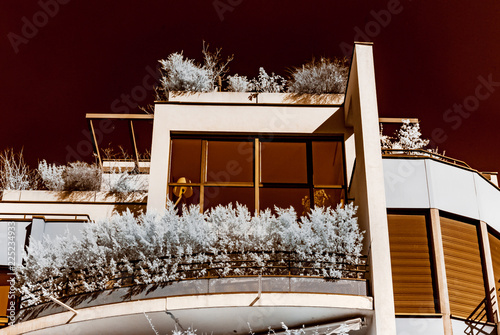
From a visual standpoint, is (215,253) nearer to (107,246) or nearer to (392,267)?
(107,246)

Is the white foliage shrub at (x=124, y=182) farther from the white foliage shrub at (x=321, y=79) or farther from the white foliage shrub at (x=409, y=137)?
the white foliage shrub at (x=409, y=137)

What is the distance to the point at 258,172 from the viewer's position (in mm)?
17047

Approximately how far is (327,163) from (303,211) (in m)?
1.46

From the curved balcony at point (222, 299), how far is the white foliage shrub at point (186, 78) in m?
5.33

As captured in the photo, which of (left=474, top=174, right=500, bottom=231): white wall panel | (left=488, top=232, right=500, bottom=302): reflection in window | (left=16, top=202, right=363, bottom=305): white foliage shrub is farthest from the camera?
(left=474, top=174, right=500, bottom=231): white wall panel

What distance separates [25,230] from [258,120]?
630 centimetres

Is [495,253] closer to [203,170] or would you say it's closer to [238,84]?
[203,170]

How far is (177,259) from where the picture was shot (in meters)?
14.2

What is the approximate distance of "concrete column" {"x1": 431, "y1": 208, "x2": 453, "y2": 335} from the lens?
1404 cm

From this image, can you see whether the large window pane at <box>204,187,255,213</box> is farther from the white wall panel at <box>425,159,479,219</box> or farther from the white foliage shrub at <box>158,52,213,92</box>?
the white wall panel at <box>425,159,479,219</box>

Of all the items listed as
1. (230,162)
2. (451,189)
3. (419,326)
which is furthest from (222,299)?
(451,189)

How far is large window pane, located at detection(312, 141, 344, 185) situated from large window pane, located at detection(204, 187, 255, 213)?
166 cm

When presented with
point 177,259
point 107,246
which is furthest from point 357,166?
point 107,246

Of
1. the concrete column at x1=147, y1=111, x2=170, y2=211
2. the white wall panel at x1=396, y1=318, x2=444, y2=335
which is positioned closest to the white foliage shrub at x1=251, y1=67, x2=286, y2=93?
the concrete column at x1=147, y1=111, x2=170, y2=211
